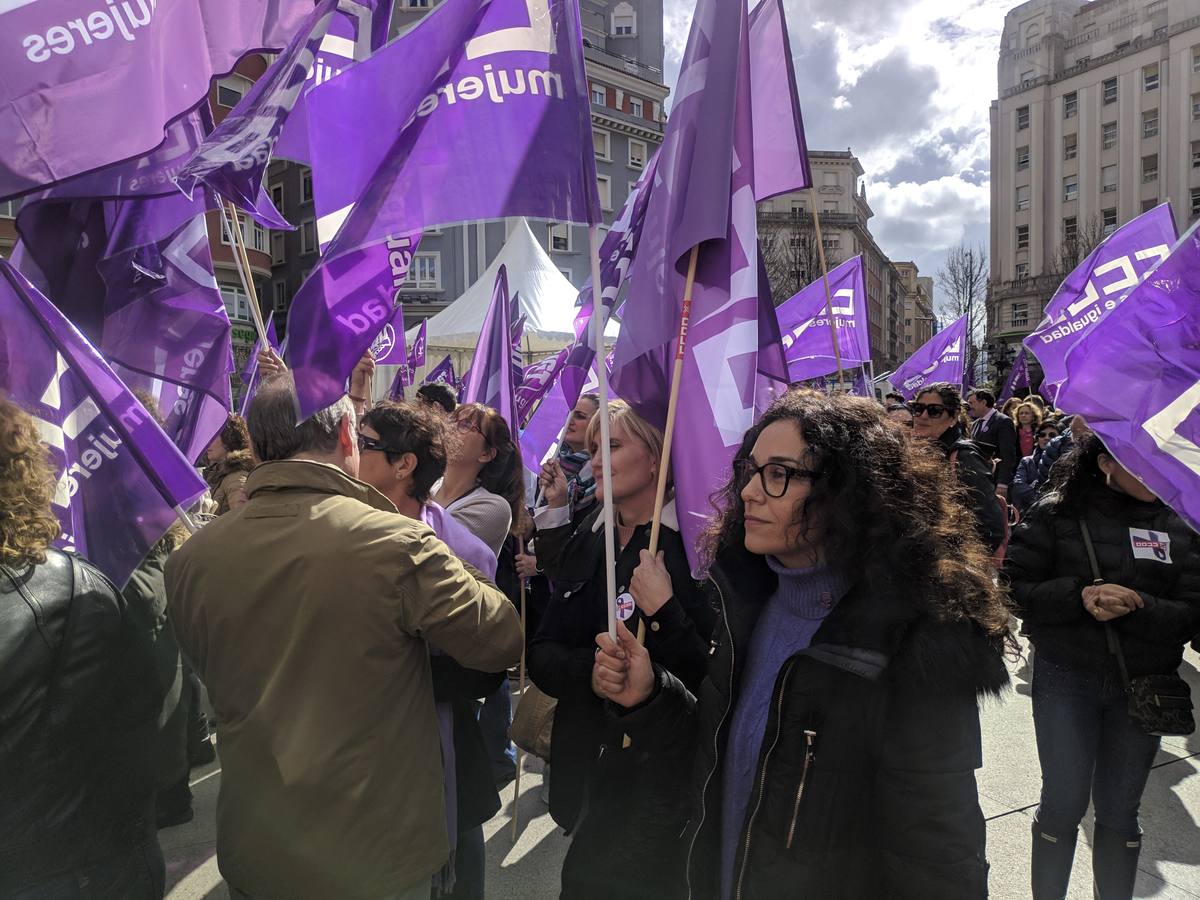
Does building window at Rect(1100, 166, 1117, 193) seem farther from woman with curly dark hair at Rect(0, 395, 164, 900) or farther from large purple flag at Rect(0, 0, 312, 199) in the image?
woman with curly dark hair at Rect(0, 395, 164, 900)

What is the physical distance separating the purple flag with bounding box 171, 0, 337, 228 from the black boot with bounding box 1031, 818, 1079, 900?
3.77m

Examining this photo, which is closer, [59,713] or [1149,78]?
[59,713]

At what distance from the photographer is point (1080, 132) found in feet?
159

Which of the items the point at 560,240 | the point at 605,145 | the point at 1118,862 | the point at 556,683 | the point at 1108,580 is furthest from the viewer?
the point at 605,145

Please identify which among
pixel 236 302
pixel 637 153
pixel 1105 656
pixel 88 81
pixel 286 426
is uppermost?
pixel 637 153

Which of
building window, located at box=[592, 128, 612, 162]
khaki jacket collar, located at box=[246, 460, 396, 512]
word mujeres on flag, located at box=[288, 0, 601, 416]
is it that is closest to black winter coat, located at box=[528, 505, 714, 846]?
khaki jacket collar, located at box=[246, 460, 396, 512]

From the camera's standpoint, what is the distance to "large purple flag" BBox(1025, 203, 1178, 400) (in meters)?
5.62

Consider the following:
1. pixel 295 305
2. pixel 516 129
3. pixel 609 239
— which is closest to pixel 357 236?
pixel 295 305

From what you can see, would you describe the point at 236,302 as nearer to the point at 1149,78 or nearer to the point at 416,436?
the point at 416,436

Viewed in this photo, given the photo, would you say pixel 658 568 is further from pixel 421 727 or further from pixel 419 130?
pixel 419 130

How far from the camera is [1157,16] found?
156 ft

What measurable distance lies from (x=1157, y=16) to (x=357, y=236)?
61.8m

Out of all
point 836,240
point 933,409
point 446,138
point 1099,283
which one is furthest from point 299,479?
point 836,240

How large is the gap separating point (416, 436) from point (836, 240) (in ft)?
238
